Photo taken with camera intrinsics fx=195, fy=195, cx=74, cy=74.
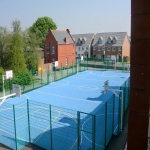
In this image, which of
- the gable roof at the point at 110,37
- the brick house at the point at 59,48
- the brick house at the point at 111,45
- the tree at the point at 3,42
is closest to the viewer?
the tree at the point at 3,42

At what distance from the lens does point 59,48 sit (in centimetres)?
3684

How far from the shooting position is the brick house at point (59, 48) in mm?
36750

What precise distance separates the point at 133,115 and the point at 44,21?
54493 mm

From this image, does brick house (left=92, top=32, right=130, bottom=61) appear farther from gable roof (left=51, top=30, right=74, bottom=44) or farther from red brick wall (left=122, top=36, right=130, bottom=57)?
gable roof (left=51, top=30, right=74, bottom=44)

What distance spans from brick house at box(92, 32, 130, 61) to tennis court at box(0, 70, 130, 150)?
27.3 m

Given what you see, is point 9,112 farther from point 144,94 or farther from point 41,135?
point 144,94

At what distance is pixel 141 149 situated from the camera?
4262 mm

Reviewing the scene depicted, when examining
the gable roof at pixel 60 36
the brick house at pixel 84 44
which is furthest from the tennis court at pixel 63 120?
the brick house at pixel 84 44

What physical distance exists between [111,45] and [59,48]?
15832 millimetres

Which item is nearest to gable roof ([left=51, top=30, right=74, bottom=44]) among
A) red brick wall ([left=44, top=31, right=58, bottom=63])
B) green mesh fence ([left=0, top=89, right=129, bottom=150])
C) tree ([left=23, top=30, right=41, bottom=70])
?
red brick wall ([left=44, top=31, right=58, bottom=63])

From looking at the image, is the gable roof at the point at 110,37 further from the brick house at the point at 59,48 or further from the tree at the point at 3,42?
the tree at the point at 3,42

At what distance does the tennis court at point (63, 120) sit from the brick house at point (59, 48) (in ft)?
55.7

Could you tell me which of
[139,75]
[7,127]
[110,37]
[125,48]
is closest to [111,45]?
[110,37]

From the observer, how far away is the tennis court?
963 cm
